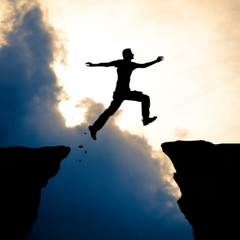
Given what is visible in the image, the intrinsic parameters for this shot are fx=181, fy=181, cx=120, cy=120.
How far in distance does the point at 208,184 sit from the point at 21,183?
6.27 metres

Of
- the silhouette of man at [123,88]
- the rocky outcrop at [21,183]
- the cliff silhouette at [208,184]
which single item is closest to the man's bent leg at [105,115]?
the silhouette of man at [123,88]

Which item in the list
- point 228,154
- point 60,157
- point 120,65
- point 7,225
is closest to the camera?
point 228,154

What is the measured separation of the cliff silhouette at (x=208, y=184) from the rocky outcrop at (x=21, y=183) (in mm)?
4874

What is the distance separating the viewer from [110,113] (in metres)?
6.65

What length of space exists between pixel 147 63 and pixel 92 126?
3080 millimetres

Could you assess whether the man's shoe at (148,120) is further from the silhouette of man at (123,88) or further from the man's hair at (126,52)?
the man's hair at (126,52)

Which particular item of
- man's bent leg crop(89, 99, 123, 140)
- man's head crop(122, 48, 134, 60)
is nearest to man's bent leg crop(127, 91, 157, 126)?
man's bent leg crop(89, 99, 123, 140)

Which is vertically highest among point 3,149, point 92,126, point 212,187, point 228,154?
point 92,126

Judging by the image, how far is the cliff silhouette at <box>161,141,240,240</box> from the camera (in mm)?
4707

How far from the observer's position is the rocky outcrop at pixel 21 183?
19.8 feet

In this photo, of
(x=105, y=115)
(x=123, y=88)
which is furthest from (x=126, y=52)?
(x=105, y=115)

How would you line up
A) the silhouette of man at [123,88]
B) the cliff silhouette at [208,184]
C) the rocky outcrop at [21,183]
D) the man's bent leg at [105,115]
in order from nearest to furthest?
the cliff silhouette at [208,184] → the rocky outcrop at [21,183] → the silhouette of man at [123,88] → the man's bent leg at [105,115]

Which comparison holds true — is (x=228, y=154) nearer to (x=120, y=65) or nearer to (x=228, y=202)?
(x=228, y=202)

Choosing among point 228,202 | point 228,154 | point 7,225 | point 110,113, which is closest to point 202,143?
point 228,154
